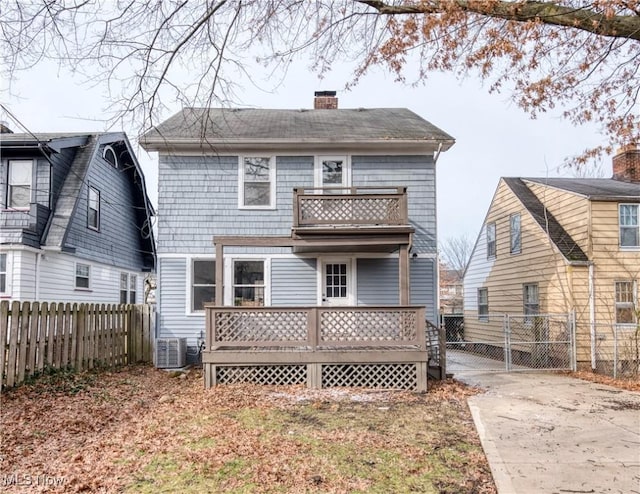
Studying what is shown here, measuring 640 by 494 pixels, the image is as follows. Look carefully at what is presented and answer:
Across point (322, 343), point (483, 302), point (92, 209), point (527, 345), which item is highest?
point (92, 209)

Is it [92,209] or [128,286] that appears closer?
[92,209]

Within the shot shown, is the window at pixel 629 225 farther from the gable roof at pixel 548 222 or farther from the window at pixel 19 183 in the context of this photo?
the window at pixel 19 183

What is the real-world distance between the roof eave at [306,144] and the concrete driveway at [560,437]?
5.96 m

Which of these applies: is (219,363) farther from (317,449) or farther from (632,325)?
(632,325)

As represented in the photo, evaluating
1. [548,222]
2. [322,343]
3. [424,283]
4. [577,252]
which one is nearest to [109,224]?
[322,343]

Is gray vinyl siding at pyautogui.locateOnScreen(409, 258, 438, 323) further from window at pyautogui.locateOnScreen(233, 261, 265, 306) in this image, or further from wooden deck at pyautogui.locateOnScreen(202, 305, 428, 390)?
window at pyautogui.locateOnScreen(233, 261, 265, 306)

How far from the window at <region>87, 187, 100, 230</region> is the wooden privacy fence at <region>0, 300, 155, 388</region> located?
16.0 feet

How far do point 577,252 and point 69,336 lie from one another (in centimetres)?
1272

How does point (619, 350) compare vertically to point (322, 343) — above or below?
below

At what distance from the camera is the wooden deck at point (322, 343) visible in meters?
8.88

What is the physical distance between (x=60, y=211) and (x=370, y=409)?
10.9 meters

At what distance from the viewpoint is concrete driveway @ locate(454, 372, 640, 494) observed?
4.38 metres

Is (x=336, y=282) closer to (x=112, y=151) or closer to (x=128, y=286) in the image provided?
(x=112, y=151)

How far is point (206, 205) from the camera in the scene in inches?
479
